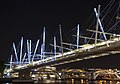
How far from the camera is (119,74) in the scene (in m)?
76.2

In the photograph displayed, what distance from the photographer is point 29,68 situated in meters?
65.4

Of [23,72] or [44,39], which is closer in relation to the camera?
[23,72]

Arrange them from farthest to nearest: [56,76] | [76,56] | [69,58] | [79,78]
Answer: [56,76], [79,78], [69,58], [76,56]

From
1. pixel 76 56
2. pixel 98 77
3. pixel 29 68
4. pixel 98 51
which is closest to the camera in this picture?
pixel 98 51

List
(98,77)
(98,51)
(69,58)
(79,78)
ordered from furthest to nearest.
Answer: (79,78) → (98,77) → (69,58) → (98,51)

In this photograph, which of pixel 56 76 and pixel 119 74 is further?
pixel 56 76

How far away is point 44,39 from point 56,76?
23.0 metres

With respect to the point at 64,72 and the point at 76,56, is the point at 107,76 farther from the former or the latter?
the point at 76,56

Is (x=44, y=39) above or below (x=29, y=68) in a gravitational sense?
above

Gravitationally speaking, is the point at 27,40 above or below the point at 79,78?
above

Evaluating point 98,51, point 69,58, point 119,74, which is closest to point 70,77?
point 119,74

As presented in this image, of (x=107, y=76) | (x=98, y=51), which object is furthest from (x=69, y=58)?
(x=107, y=76)

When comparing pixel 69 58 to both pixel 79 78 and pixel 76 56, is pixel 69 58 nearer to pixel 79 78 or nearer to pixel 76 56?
pixel 76 56

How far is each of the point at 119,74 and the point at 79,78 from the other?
1392 centimetres
